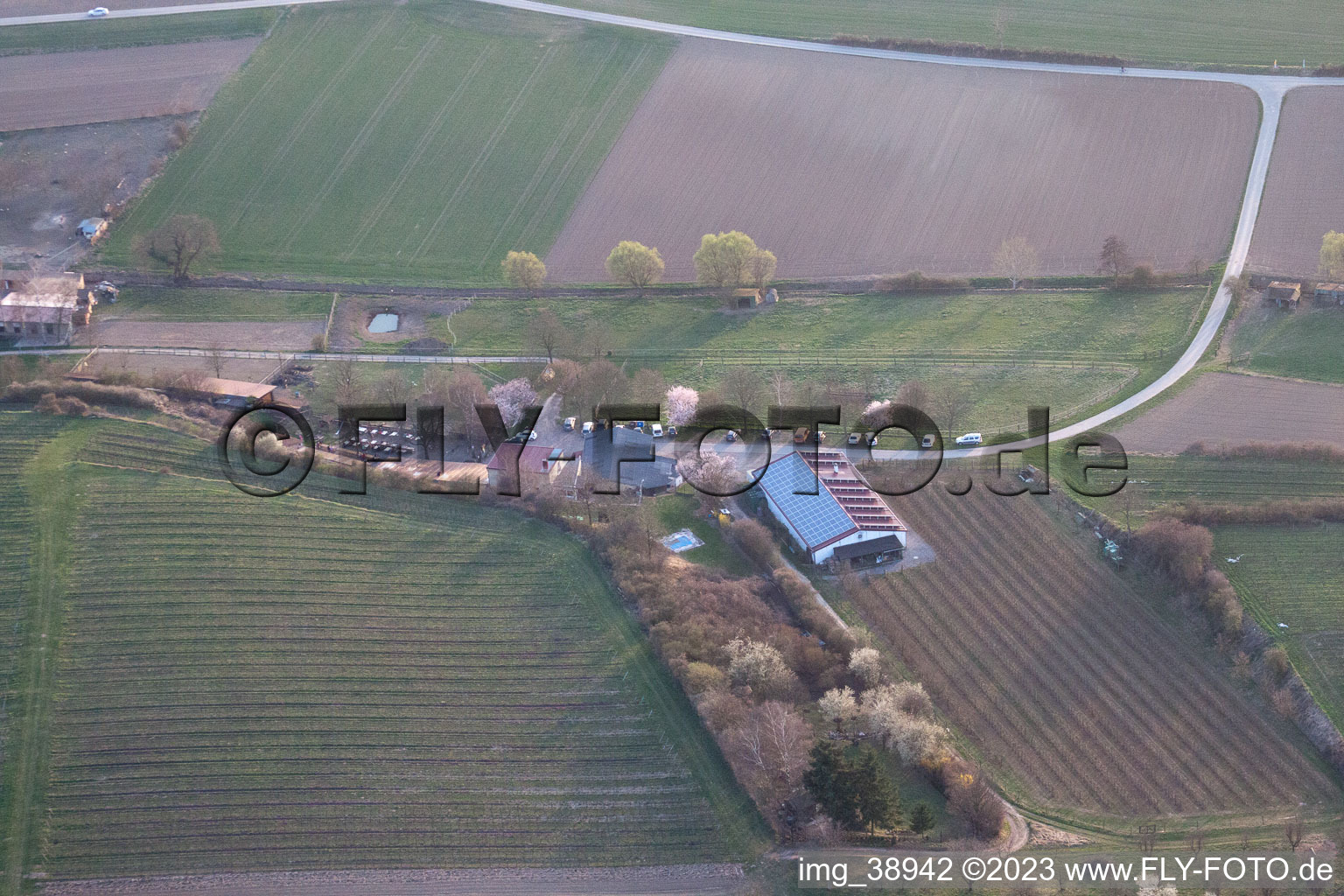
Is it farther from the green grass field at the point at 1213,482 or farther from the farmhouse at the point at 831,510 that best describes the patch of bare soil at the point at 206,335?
the green grass field at the point at 1213,482

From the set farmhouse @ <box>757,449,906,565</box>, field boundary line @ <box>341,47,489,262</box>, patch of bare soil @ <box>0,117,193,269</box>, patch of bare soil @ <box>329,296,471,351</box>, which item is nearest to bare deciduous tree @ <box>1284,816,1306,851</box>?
farmhouse @ <box>757,449,906,565</box>

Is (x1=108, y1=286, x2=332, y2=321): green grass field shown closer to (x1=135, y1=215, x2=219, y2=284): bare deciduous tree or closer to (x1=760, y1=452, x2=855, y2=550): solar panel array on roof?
(x1=135, y1=215, x2=219, y2=284): bare deciduous tree

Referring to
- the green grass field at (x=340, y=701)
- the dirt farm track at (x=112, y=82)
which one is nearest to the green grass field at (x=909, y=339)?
the green grass field at (x=340, y=701)

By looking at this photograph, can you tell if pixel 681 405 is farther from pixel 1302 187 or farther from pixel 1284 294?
pixel 1302 187

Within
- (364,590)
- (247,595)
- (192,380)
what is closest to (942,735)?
(364,590)

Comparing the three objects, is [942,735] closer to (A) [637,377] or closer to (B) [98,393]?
(A) [637,377]
